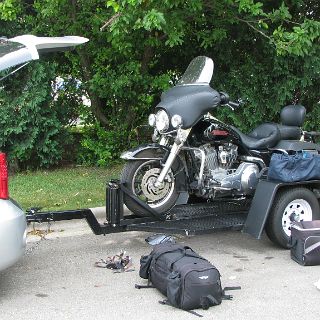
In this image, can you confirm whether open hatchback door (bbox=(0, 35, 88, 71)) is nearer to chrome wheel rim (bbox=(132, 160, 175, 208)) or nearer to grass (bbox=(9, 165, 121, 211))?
chrome wheel rim (bbox=(132, 160, 175, 208))

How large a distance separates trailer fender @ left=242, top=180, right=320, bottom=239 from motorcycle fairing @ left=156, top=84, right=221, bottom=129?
994 mm

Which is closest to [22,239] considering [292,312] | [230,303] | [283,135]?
[230,303]

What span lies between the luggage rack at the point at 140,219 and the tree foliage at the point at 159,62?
10.5 ft

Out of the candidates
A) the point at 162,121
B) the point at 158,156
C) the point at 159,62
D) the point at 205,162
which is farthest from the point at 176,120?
the point at 159,62

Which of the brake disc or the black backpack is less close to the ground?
the brake disc

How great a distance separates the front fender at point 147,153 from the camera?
20.0ft

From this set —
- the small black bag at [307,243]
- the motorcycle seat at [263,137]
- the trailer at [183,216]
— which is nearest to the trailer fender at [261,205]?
the trailer at [183,216]

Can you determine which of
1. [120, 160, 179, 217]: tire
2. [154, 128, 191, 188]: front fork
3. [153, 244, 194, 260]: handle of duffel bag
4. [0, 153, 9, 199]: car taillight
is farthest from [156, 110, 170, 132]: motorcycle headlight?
[0, 153, 9, 199]: car taillight

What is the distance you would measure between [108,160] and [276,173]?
194 inches

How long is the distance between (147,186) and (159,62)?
509cm

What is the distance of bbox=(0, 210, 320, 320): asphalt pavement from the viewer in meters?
4.64

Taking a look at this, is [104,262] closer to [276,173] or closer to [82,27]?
[276,173]

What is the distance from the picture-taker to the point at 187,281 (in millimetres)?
4598

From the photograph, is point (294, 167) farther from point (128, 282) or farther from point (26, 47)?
point (26, 47)
